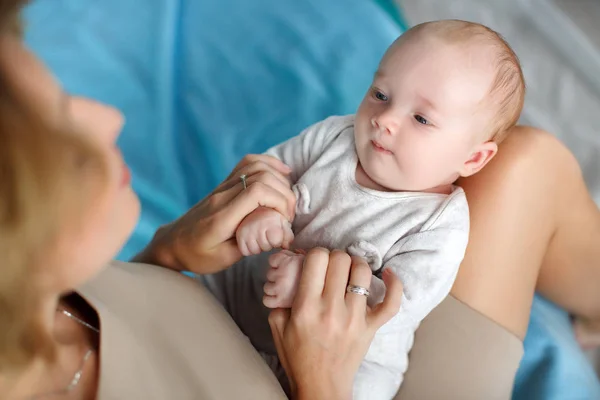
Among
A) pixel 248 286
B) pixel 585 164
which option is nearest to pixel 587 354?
pixel 585 164

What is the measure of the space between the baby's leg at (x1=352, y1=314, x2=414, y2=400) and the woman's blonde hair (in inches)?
17.7

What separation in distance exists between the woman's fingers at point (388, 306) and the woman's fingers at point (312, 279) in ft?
0.22

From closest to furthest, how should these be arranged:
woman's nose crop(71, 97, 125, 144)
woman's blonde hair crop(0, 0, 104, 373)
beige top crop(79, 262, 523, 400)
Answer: woman's blonde hair crop(0, 0, 104, 373)
woman's nose crop(71, 97, 125, 144)
beige top crop(79, 262, 523, 400)

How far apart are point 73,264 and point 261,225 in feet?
0.92

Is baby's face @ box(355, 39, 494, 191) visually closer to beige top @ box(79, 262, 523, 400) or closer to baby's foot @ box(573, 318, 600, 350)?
beige top @ box(79, 262, 523, 400)

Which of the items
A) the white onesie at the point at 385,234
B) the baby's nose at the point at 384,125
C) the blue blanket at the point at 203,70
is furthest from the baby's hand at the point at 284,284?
the blue blanket at the point at 203,70

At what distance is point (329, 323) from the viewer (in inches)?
26.2

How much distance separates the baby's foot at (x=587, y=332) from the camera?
1162 mm

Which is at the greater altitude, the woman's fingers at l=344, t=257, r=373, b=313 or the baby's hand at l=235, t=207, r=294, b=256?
the baby's hand at l=235, t=207, r=294, b=256

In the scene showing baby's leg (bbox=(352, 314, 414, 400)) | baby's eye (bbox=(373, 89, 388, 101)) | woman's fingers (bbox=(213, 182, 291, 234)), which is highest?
baby's eye (bbox=(373, 89, 388, 101))

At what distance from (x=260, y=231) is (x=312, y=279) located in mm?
96

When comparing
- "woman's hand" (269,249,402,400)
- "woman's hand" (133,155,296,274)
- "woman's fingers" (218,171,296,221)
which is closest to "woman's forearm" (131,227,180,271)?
"woman's hand" (133,155,296,274)

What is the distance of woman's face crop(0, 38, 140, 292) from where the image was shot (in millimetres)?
400

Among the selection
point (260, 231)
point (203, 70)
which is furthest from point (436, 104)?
point (203, 70)
